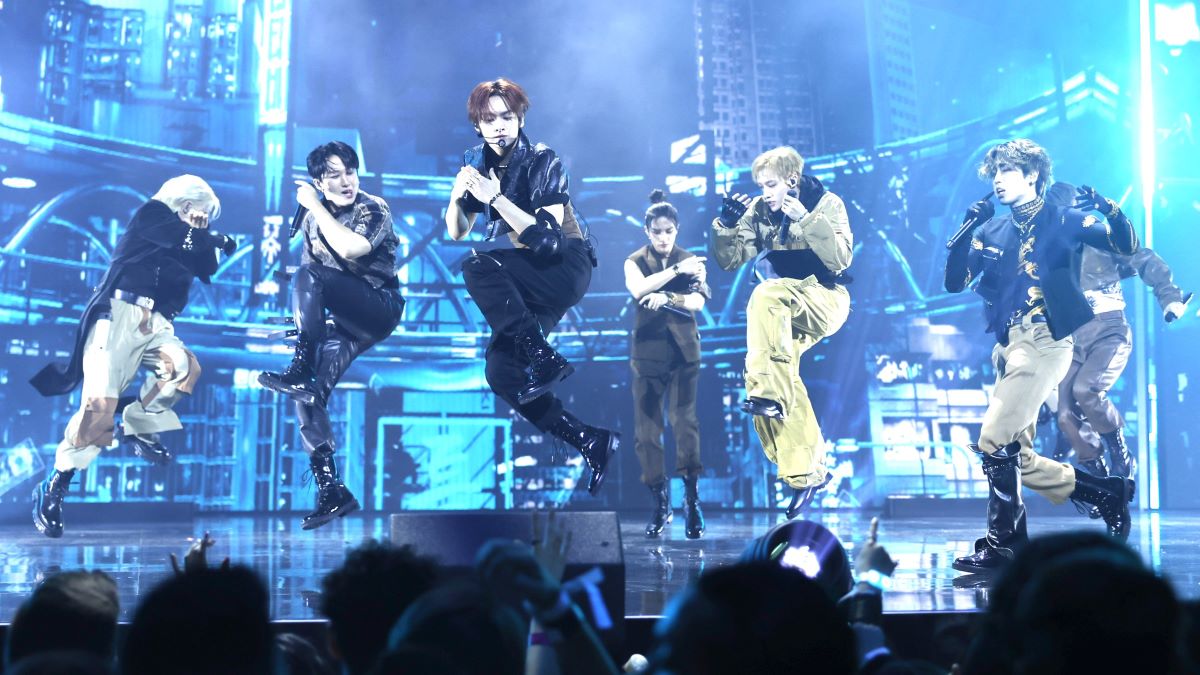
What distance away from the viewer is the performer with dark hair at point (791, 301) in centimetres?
578

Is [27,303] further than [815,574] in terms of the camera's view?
Yes

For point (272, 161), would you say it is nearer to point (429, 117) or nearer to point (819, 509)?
point (429, 117)

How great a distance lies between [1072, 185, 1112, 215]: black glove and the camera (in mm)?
5156

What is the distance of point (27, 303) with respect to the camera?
9.24 metres

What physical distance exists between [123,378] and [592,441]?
333 cm

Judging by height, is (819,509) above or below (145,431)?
below

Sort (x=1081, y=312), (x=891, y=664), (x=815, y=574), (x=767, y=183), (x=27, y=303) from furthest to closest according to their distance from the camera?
1. (x=27, y=303)
2. (x=767, y=183)
3. (x=1081, y=312)
4. (x=815, y=574)
5. (x=891, y=664)

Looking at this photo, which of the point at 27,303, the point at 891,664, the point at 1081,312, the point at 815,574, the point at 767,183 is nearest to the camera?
the point at 891,664

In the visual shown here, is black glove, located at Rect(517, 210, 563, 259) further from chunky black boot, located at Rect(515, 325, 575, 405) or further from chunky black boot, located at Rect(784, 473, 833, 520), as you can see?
chunky black boot, located at Rect(784, 473, 833, 520)

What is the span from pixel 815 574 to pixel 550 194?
3076 millimetres

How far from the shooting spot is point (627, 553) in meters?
5.30

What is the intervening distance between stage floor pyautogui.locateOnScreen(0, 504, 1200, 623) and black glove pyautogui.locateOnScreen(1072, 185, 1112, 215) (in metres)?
1.62

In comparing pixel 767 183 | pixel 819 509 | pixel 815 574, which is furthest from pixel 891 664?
pixel 819 509

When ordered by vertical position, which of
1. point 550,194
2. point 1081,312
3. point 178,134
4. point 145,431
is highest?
point 178,134
